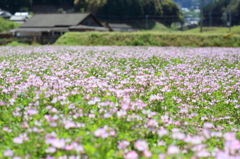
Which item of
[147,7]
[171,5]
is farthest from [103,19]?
[171,5]

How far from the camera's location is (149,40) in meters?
33.4

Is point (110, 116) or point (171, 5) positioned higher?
point (171, 5)

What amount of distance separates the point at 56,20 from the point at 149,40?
113ft

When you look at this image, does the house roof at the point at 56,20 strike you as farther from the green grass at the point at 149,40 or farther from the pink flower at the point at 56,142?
the pink flower at the point at 56,142

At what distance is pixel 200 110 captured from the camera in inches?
231

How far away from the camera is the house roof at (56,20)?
60125mm

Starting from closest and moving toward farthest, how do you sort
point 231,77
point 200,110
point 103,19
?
1. point 200,110
2. point 231,77
3. point 103,19

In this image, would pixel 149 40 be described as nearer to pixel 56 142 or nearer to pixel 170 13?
pixel 56 142

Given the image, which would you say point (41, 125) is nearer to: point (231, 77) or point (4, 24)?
point (231, 77)

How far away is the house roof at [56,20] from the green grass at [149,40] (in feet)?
83.9

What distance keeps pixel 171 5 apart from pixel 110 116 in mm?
140956

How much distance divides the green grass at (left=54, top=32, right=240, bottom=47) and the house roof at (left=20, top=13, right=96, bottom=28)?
83.9 ft

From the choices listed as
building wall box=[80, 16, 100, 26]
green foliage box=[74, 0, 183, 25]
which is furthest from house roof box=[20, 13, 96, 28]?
green foliage box=[74, 0, 183, 25]

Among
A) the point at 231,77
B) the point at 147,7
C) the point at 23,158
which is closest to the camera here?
the point at 23,158
